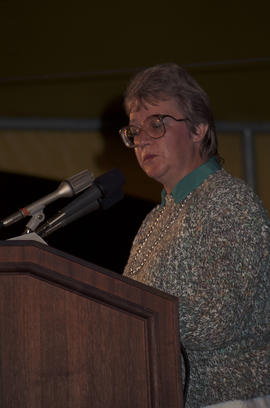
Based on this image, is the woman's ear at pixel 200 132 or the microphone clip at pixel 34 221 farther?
the woman's ear at pixel 200 132

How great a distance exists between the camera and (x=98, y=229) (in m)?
3.68

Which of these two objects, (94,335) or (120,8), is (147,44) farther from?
(94,335)

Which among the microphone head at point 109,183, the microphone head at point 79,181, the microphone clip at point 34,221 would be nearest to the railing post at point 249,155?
the microphone head at point 109,183

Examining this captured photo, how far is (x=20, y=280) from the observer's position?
34.9 inches

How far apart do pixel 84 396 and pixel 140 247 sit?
2.80 ft

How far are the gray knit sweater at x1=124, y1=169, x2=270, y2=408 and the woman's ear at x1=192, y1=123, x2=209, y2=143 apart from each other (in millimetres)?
317

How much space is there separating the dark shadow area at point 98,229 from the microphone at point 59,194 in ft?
7.27

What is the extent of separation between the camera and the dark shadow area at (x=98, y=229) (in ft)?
11.6

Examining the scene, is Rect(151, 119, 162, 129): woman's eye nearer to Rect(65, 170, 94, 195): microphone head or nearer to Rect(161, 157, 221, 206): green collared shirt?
Rect(161, 157, 221, 206): green collared shirt

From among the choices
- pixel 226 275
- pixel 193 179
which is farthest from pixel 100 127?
pixel 226 275

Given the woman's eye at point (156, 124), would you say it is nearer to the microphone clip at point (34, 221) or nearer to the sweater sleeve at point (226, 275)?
the sweater sleeve at point (226, 275)

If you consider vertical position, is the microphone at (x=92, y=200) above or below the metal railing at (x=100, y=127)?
below

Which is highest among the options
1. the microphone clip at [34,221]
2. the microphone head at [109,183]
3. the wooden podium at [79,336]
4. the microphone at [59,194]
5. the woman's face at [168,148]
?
the woman's face at [168,148]

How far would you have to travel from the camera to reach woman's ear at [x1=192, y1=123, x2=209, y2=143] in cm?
174
